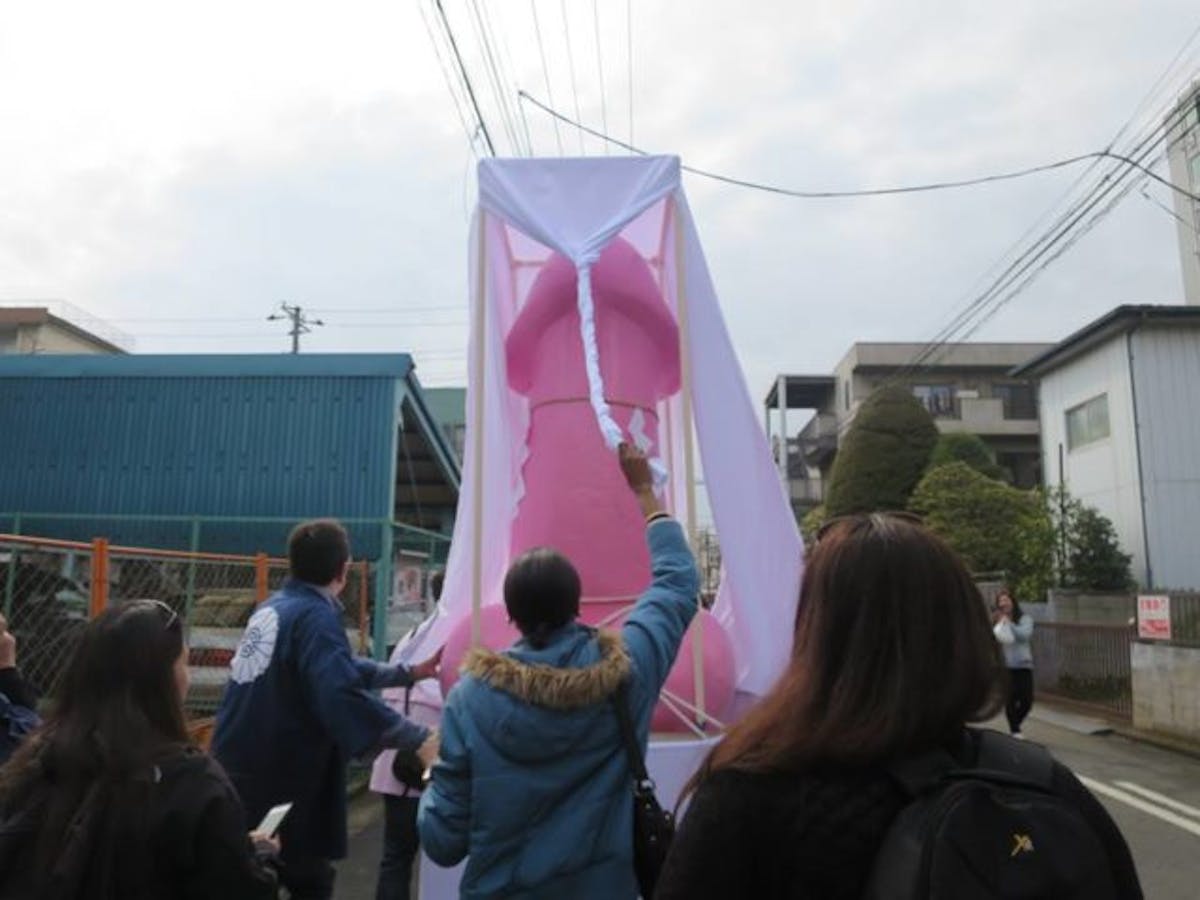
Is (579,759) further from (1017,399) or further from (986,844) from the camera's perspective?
(1017,399)

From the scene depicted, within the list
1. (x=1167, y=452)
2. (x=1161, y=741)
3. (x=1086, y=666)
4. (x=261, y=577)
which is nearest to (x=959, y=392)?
(x=1167, y=452)

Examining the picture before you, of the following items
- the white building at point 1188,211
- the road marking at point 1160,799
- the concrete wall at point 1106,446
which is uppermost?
the white building at point 1188,211

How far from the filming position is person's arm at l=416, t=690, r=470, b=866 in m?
2.15

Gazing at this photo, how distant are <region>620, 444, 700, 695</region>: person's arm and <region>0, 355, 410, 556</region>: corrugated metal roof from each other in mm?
8932

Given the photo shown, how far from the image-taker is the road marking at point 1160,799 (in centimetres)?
717

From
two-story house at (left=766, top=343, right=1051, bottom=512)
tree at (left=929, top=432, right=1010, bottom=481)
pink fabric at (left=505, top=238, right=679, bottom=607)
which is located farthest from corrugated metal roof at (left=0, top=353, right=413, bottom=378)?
two-story house at (left=766, top=343, right=1051, bottom=512)

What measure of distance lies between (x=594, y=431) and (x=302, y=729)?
1.80 metres

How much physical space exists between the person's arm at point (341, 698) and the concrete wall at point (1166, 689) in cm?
1011

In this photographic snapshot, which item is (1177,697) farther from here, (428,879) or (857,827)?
(857,827)

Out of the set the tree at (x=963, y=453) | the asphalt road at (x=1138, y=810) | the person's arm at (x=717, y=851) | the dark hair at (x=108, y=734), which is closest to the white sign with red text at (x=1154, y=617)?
the asphalt road at (x=1138, y=810)

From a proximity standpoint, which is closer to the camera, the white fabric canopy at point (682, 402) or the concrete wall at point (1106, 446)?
the white fabric canopy at point (682, 402)

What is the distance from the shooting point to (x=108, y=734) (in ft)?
5.69

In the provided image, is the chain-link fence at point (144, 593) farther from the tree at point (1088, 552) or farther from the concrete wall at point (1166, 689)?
the tree at point (1088, 552)

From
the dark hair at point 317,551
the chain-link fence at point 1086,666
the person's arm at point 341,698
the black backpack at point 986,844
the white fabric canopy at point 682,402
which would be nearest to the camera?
the black backpack at point 986,844
